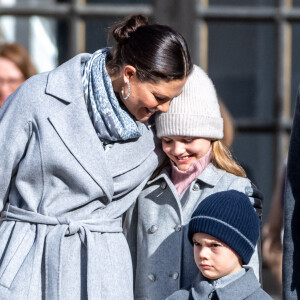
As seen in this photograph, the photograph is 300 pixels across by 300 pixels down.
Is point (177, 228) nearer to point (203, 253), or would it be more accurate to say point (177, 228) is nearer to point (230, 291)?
point (203, 253)

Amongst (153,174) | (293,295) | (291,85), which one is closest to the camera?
(293,295)

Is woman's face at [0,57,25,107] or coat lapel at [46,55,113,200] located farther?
woman's face at [0,57,25,107]

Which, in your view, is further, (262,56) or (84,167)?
(262,56)

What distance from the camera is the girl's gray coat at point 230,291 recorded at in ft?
12.3

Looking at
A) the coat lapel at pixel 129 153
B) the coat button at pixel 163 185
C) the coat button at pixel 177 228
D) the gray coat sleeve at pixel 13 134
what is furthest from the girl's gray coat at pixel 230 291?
the gray coat sleeve at pixel 13 134

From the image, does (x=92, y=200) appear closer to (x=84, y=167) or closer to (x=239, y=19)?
(x=84, y=167)

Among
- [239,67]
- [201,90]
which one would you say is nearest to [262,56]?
[239,67]

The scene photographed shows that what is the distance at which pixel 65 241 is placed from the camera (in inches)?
150

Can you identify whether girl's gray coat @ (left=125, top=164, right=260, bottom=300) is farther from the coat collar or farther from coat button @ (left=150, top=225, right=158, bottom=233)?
the coat collar

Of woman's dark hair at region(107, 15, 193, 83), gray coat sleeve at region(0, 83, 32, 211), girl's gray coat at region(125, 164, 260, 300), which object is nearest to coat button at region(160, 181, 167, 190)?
girl's gray coat at region(125, 164, 260, 300)

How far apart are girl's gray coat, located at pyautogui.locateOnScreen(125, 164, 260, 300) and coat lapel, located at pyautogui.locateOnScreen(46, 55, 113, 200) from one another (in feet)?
0.82

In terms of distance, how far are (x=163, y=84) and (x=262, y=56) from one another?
2.69 meters

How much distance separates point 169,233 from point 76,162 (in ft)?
1.55

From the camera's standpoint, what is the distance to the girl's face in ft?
12.8
